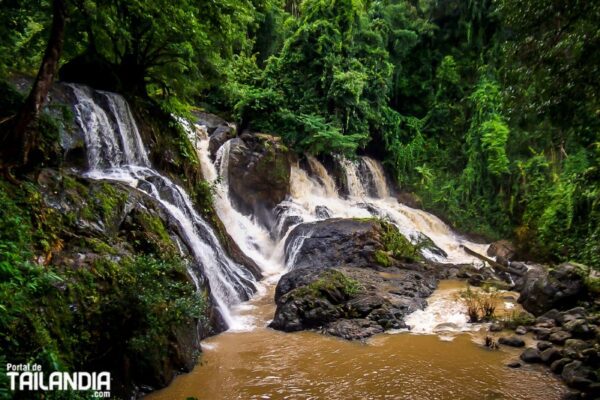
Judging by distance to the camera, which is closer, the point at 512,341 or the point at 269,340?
the point at 512,341

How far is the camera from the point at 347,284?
8.96 meters

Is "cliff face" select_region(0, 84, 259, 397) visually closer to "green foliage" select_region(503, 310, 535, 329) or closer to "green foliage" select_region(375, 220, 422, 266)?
"green foliage" select_region(503, 310, 535, 329)

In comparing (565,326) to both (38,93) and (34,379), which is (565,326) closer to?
(34,379)

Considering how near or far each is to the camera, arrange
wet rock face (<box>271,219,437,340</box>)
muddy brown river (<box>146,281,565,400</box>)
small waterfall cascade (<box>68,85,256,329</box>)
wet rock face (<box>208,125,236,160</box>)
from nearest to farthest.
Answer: muddy brown river (<box>146,281,565,400</box>), wet rock face (<box>271,219,437,340</box>), small waterfall cascade (<box>68,85,256,329</box>), wet rock face (<box>208,125,236,160</box>)

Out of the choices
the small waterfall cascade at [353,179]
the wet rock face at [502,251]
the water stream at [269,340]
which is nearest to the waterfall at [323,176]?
the small waterfall cascade at [353,179]

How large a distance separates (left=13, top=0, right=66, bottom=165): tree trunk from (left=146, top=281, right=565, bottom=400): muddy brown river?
382 centimetres

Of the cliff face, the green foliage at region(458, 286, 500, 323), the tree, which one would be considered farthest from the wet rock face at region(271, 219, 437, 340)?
the tree

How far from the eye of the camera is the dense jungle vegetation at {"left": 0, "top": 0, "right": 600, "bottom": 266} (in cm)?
513

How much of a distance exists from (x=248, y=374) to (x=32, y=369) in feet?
10.7

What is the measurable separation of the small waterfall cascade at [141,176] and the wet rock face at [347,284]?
50.7 inches

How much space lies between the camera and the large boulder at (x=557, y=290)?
8.11 metres

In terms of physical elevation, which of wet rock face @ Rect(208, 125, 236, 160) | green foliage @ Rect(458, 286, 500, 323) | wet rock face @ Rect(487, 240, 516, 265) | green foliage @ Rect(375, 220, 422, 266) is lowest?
green foliage @ Rect(458, 286, 500, 323)

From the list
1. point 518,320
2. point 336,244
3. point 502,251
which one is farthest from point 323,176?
point 518,320

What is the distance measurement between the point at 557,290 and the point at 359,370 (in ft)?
16.1
